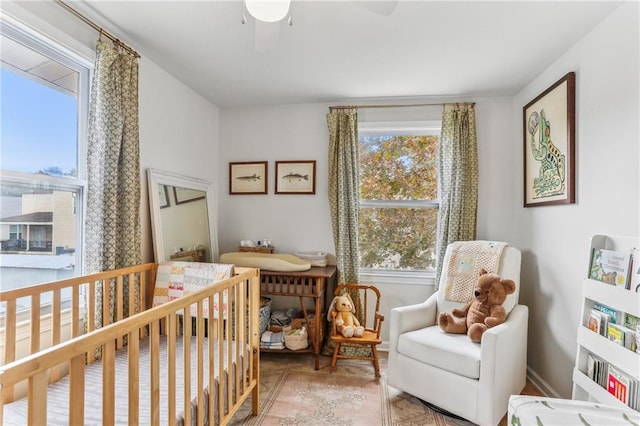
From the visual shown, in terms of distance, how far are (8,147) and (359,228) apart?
2406 millimetres

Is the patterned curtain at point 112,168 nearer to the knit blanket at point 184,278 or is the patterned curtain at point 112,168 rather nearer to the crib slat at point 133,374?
the knit blanket at point 184,278

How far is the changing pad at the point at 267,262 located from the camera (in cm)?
254

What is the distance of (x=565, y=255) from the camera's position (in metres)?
2.03

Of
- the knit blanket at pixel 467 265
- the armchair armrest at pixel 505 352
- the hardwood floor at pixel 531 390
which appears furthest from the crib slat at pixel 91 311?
the hardwood floor at pixel 531 390

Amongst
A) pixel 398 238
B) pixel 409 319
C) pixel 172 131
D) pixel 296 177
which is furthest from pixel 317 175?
pixel 409 319

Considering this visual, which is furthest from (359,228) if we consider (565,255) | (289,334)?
(565,255)

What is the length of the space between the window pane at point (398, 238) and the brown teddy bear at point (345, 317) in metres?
0.52

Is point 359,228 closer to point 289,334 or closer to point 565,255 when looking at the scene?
point 289,334

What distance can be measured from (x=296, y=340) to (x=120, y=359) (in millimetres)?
1250

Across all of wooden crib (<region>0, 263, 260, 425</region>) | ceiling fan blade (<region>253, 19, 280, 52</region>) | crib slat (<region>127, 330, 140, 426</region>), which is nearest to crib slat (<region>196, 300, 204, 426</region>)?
wooden crib (<region>0, 263, 260, 425</region>)

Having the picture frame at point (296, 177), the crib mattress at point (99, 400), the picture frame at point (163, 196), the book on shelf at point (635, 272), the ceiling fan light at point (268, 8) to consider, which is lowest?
the crib mattress at point (99, 400)

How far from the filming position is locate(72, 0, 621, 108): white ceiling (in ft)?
5.35

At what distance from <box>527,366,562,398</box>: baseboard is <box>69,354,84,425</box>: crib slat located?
2.61m

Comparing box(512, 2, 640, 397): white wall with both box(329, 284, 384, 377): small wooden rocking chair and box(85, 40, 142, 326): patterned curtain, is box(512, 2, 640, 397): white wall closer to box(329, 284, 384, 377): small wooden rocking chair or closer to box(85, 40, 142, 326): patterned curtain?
box(329, 284, 384, 377): small wooden rocking chair
